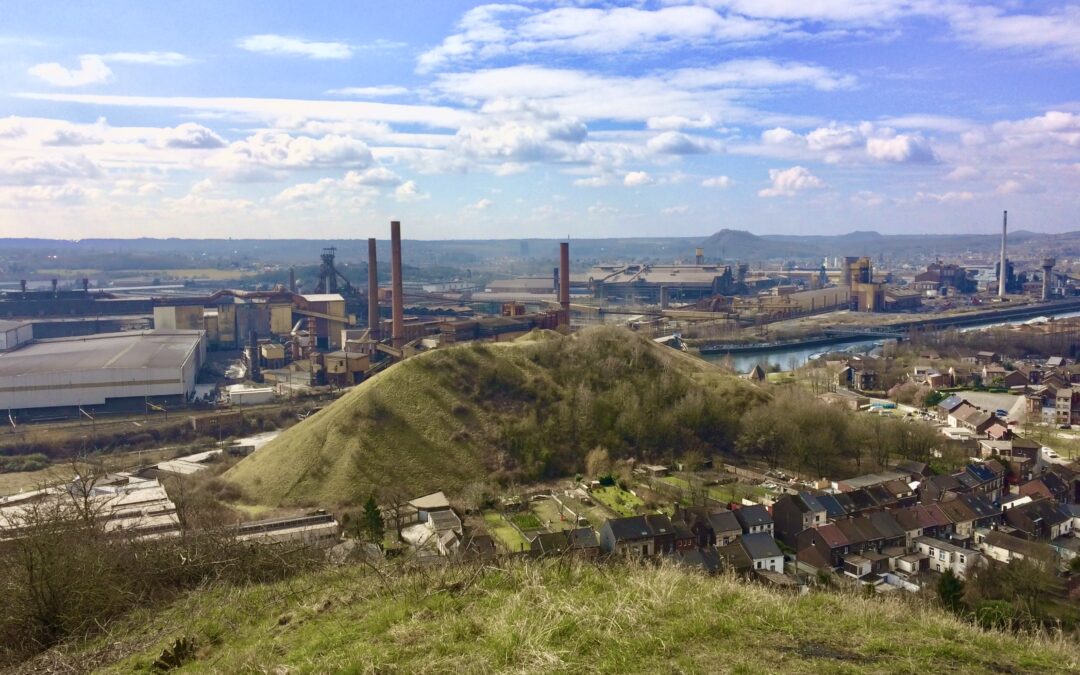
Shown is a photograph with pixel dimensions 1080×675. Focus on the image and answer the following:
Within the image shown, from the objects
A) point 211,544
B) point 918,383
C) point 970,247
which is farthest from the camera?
point 970,247

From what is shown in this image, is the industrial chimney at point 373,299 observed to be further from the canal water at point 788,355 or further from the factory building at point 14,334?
the factory building at point 14,334

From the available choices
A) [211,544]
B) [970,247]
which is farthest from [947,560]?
[970,247]

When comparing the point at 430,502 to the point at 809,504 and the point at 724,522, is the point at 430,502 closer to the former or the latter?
the point at 724,522

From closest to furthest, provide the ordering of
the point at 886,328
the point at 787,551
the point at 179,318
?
the point at 787,551, the point at 179,318, the point at 886,328

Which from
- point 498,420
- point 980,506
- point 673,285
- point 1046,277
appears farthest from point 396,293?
point 1046,277

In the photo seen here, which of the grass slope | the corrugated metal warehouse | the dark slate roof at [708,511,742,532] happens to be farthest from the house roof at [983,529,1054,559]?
the corrugated metal warehouse

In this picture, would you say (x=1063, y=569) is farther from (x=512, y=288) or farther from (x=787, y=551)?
(x=512, y=288)

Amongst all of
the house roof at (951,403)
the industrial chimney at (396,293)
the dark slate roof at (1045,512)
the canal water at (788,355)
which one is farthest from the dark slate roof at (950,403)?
the industrial chimney at (396,293)
